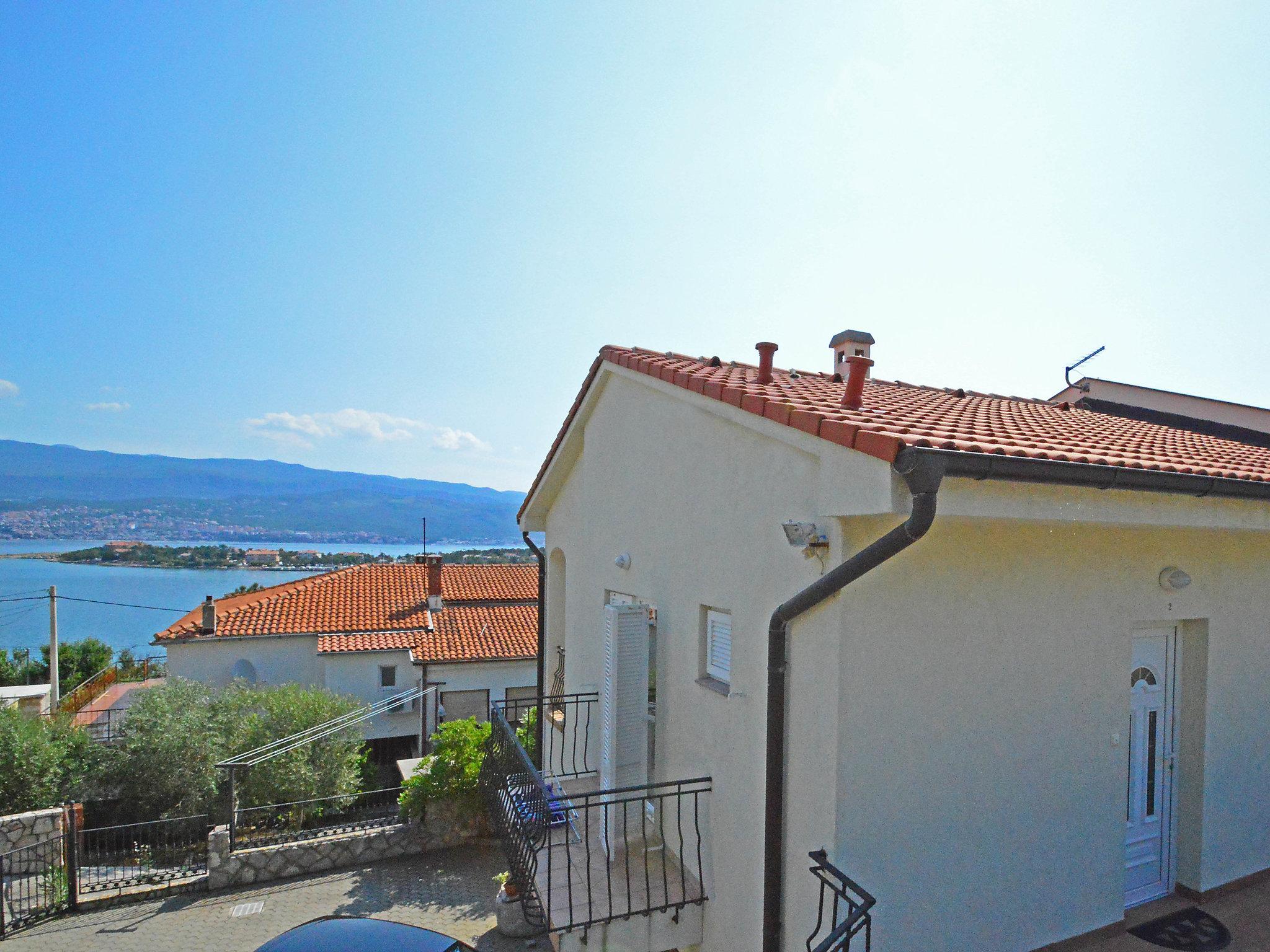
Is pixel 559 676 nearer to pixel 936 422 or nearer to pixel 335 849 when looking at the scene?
pixel 335 849

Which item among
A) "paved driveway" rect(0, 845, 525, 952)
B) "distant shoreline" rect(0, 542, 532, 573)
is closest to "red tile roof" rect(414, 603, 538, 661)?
"paved driveway" rect(0, 845, 525, 952)

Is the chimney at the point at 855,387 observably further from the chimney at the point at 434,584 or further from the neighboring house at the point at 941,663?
the chimney at the point at 434,584

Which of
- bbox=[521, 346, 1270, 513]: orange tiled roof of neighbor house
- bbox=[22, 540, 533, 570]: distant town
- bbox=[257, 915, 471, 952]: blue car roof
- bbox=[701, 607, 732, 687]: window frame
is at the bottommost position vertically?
bbox=[22, 540, 533, 570]: distant town

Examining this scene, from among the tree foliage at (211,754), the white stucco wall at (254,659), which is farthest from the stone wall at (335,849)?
the white stucco wall at (254,659)

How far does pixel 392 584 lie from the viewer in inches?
1160

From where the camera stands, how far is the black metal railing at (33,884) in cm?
1105

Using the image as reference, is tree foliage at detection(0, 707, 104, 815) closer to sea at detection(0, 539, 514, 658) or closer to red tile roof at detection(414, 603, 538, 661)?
red tile roof at detection(414, 603, 538, 661)

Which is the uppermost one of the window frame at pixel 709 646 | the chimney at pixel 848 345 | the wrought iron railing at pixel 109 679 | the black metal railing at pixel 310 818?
the chimney at pixel 848 345

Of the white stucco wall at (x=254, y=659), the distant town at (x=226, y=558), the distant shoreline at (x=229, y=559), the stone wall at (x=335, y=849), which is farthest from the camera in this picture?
the distant town at (x=226, y=558)

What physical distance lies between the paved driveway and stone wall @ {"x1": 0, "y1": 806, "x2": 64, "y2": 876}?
175 cm

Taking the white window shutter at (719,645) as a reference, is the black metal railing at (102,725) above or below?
below

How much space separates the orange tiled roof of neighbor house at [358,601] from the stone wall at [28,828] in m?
11.3

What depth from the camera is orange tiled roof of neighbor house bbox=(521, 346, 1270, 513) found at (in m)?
3.85

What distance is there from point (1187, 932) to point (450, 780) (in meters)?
12.1
